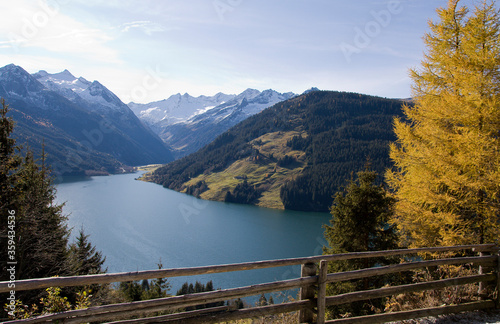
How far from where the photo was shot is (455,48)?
12539mm

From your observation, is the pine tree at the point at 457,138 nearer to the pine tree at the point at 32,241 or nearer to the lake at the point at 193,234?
the pine tree at the point at 32,241

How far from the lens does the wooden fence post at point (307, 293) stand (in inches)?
230

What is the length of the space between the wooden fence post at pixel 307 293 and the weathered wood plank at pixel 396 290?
0.39 m

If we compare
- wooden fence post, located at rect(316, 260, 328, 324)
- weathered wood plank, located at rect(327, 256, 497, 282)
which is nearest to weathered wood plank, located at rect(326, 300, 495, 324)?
wooden fence post, located at rect(316, 260, 328, 324)

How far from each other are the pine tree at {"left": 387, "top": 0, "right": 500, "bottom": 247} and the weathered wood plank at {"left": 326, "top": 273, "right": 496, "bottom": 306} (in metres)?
3.87

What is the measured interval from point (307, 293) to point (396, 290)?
95.3 inches

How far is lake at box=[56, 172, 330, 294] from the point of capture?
69938 mm

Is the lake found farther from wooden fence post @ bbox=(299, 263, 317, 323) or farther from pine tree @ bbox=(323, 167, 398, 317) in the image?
wooden fence post @ bbox=(299, 263, 317, 323)

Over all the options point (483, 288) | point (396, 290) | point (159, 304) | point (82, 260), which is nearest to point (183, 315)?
point (159, 304)

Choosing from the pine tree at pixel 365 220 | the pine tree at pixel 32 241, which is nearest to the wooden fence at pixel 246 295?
the pine tree at pixel 32 241

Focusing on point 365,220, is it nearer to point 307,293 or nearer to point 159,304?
point 307,293

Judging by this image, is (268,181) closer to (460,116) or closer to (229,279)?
(229,279)

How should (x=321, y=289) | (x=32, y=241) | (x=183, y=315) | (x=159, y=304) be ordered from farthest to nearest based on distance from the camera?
(x=32, y=241)
(x=321, y=289)
(x=183, y=315)
(x=159, y=304)

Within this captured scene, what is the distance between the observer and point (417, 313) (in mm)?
6781
